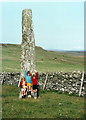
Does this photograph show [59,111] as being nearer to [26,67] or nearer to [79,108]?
[79,108]

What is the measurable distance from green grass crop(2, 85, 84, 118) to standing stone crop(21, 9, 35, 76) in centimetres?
297

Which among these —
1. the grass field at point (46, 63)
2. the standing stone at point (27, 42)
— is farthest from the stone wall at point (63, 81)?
the grass field at point (46, 63)

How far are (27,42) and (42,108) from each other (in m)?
7.50

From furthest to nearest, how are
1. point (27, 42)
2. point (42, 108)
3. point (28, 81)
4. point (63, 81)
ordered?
point (63, 81), point (27, 42), point (28, 81), point (42, 108)

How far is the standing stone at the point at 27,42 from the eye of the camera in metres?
24.2

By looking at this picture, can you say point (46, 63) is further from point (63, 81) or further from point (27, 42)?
point (27, 42)

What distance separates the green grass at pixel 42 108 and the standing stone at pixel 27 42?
9.73 feet

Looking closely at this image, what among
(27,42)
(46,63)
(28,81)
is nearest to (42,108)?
(28,81)

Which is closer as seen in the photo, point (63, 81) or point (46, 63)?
point (63, 81)

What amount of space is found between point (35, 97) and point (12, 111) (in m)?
5.06

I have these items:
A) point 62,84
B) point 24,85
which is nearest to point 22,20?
point 24,85

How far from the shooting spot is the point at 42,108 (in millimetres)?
18031

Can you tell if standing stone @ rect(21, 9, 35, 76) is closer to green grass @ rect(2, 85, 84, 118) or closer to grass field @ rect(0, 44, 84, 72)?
green grass @ rect(2, 85, 84, 118)

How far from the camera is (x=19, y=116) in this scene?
15.8 metres
